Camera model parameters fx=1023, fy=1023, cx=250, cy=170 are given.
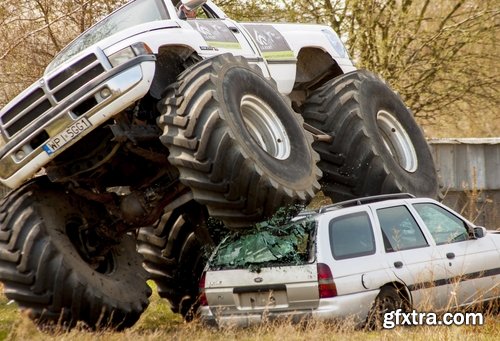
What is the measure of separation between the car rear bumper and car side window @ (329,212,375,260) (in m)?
0.42

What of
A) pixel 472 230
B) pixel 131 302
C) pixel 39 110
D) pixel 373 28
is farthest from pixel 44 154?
pixel 373 28

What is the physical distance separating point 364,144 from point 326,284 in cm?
256

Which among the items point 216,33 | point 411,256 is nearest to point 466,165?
point 216,33

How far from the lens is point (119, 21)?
11430mm

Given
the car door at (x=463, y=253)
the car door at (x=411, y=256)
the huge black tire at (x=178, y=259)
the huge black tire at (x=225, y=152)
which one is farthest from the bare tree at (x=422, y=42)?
the car door at (x=411, y=256)

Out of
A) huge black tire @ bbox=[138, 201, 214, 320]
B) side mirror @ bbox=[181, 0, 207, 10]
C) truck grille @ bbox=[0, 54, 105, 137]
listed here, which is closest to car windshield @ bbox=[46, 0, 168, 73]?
side mirror @ bbox=[181, 0, 207, 10]

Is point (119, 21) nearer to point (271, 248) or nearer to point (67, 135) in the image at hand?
point (67, 135)

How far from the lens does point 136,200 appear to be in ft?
35.0

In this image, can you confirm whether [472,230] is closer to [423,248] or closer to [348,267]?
[423,248]

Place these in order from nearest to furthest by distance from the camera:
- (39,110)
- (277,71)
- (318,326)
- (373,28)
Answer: (318,326), (39,110), (277,71), (373,28)

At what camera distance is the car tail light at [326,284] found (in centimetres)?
945

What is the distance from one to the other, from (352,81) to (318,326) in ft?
13.3

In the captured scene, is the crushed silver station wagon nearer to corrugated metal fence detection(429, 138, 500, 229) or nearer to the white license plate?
the white license plate

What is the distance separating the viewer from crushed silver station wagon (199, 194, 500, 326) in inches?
376
